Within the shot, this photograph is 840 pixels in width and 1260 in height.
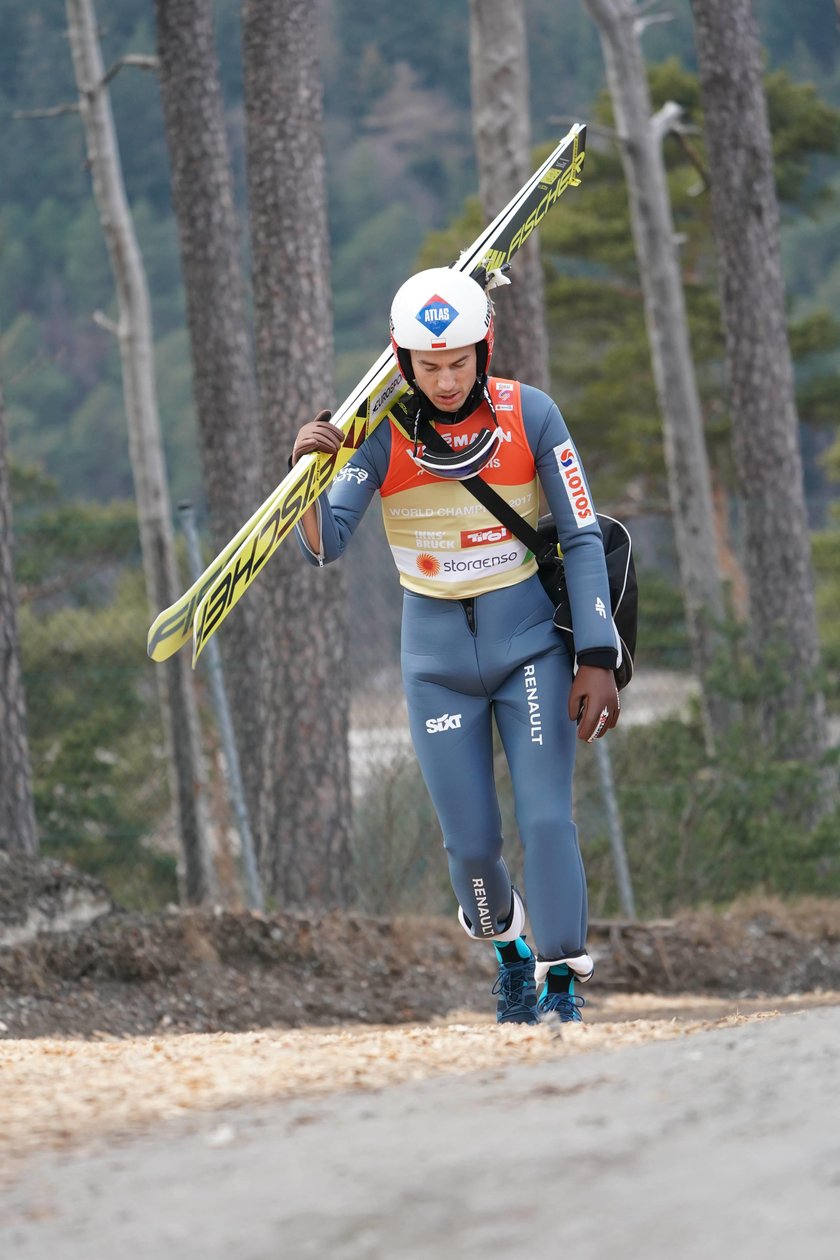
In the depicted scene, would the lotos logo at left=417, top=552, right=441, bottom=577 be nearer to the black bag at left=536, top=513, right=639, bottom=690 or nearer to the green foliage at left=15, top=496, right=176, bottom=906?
the black bag at left=536, top=513, right=639, bottom=690

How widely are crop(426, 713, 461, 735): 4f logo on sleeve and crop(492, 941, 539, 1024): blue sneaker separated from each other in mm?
765

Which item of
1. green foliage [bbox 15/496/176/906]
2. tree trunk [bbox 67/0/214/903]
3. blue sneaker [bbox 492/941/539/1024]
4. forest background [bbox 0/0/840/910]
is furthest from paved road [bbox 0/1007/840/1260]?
tree trunk [bbox 67/0/214/903]

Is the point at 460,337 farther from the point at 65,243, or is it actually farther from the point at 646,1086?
the point at 65,243

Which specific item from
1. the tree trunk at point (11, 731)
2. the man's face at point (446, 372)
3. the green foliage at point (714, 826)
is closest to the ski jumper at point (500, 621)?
the man's face at point (446, 372)

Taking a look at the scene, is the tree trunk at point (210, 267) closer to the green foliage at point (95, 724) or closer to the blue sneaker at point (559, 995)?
the green foliage at point (95, 724)

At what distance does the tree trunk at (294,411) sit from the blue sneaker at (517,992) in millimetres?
3467

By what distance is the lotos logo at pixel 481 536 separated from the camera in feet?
16.9

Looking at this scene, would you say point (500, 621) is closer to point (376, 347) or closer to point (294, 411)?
point (294, 411)

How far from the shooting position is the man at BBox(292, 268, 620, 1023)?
16.8ft

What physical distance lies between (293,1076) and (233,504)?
7800 mm

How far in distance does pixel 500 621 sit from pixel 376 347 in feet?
195

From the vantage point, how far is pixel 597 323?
32.3 metres

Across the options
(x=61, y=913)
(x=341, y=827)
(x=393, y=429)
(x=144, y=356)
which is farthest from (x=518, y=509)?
(x=144, y=356)

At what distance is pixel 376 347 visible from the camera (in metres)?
63.7
